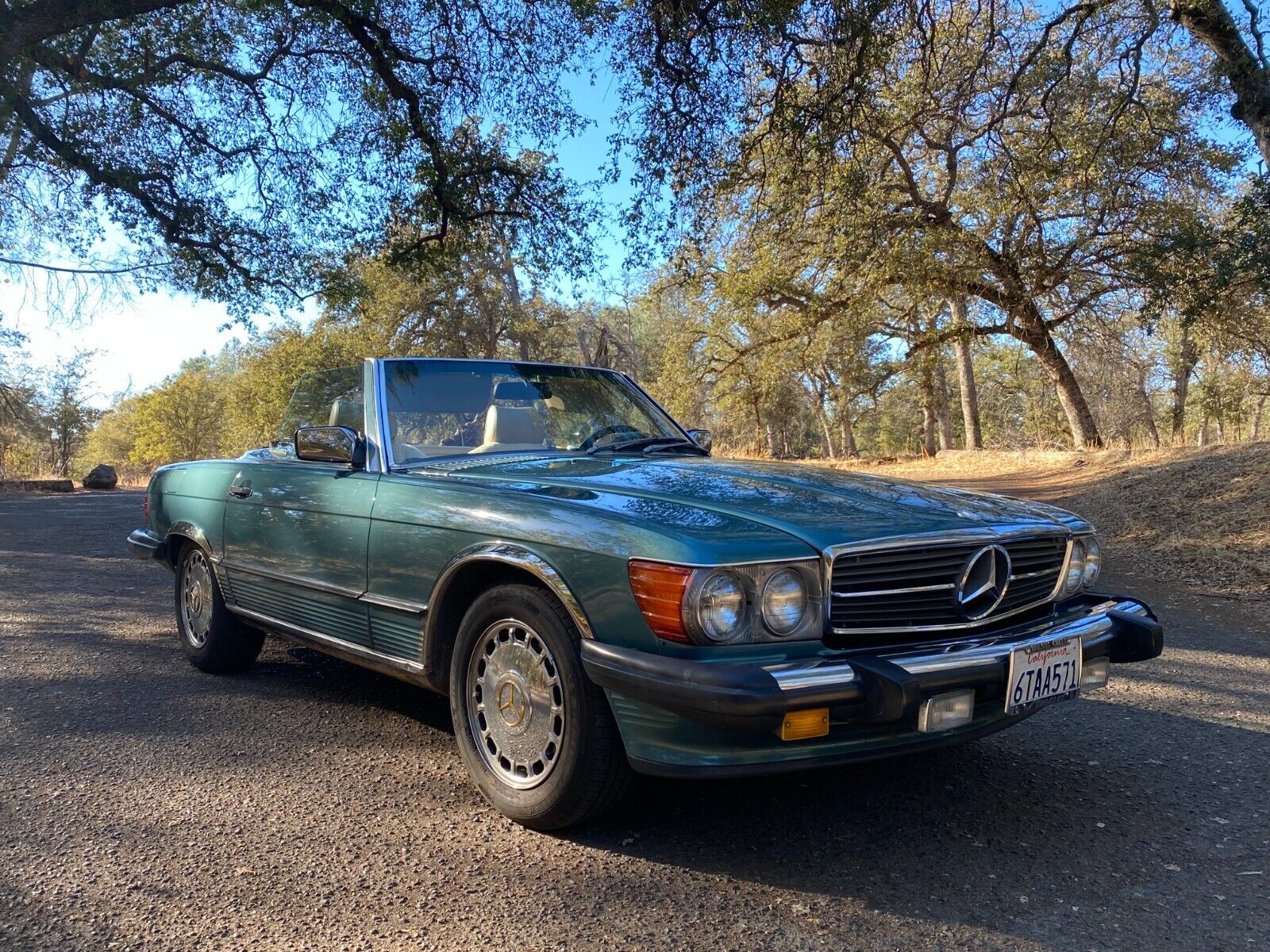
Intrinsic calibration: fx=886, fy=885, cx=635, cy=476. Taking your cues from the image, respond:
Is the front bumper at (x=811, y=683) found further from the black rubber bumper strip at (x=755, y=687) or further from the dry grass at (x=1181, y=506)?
the dry grass at (x=1181, y=506)

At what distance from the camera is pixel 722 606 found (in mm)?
2334

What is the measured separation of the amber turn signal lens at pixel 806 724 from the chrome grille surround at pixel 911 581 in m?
0.26

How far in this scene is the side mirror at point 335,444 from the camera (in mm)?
3631

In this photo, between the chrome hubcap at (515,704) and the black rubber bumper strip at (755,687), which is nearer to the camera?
the black rubber bumper strip at (755,687)

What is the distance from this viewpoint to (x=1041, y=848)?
2611 millimetres

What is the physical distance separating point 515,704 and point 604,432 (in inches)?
63.7

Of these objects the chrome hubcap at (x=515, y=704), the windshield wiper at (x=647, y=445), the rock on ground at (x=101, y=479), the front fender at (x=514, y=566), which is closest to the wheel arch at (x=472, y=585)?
the front fender at (x=514, y=566)

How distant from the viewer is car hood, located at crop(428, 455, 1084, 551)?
262 cm

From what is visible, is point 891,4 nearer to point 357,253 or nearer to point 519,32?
point 519,32

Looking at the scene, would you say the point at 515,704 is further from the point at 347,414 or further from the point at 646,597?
the point at 347,414

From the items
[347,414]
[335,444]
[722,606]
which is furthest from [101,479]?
[722,606]

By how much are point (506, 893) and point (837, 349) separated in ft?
65.5

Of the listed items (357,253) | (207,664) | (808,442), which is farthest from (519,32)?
(808,442)

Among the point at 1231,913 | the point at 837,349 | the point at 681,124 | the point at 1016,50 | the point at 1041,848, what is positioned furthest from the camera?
the point at 837,349
